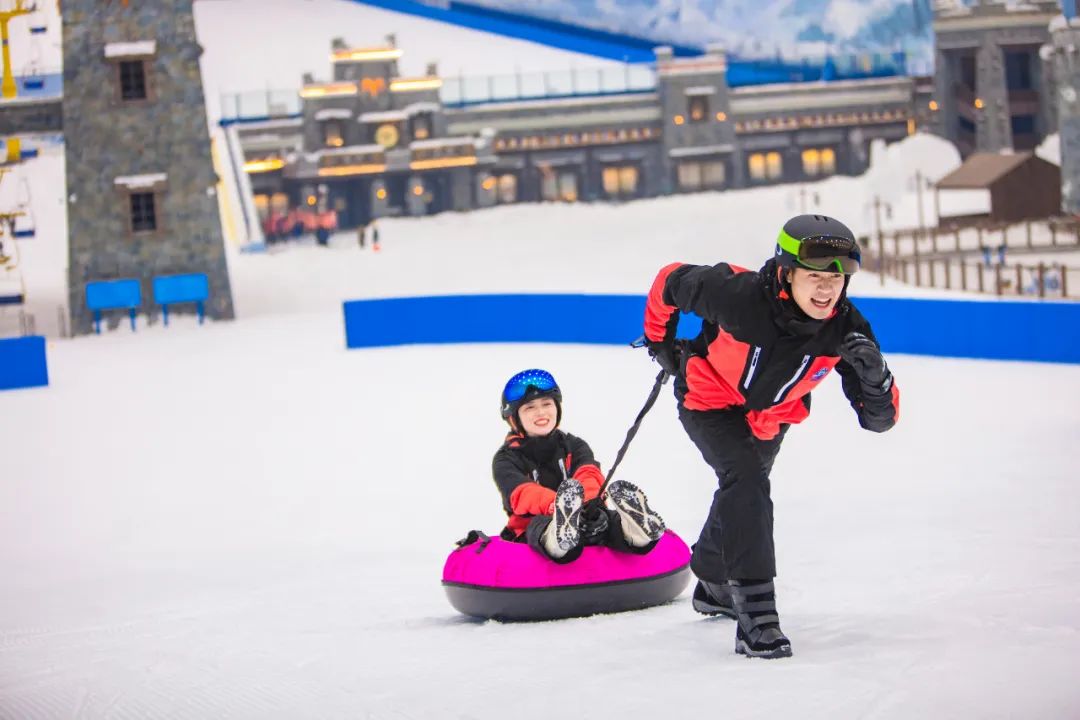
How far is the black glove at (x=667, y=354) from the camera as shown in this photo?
214 inches

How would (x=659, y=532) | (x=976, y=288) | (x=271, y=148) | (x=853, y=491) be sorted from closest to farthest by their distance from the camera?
(x=659, y=532)
(x=853, y=491)
(x=976, y=288)
(x=271, y=148)

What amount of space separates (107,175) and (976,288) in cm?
1810

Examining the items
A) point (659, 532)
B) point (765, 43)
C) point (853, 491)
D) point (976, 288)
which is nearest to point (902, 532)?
point (853, 491)

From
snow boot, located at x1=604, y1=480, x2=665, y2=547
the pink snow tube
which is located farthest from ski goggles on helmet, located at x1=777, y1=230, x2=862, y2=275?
the pink snow tube

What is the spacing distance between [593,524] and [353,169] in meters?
46.8

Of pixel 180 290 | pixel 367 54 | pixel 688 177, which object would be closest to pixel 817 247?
pixel 180 290

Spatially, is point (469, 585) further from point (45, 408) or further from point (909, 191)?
point (909, 191)

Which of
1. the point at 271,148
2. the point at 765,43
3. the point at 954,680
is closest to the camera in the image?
the point at 954,680

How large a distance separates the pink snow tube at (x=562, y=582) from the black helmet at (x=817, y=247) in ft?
5.26

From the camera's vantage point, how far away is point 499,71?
66.0m

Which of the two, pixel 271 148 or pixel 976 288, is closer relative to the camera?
pixel 976 288

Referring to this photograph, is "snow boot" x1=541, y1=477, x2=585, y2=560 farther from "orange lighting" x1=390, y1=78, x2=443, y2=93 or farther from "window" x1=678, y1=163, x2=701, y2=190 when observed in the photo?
"window" x1=678, y1=163, x2=701, y2=190

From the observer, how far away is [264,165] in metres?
52.7

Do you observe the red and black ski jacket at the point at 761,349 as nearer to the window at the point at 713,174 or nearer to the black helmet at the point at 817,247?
the black helmet at the point at 817,247
